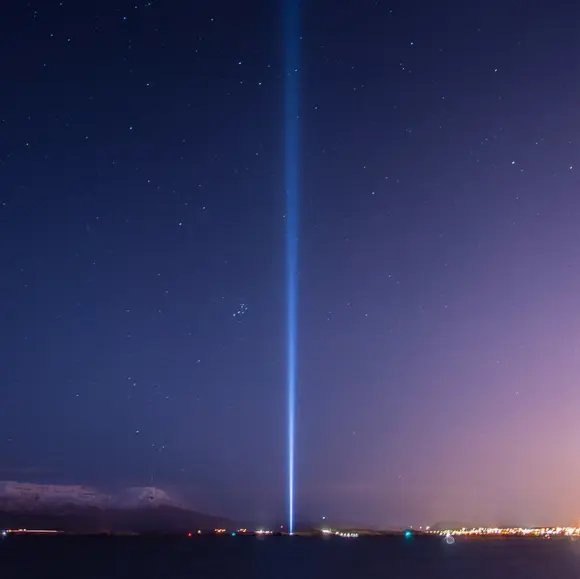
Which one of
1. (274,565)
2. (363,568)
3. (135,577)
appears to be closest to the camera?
(135,577)

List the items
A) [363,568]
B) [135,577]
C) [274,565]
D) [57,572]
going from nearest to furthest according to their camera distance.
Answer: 1. [135,577]
2. [57,572]
3. [363,568]
4. [274,565]

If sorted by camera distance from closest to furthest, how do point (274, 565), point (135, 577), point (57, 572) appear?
point (135, 577) → point (57, 572) → point (274, 565)

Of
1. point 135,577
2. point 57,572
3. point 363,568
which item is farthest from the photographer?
point 363,568

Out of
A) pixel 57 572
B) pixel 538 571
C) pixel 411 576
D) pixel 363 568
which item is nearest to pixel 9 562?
pixel 57 572

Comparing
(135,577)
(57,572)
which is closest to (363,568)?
(135,577)

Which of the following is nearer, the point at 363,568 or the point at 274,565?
the point at 363,568

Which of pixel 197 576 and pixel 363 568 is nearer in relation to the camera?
pixel 197 576

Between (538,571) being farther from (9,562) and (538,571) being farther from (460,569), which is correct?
(9,562)

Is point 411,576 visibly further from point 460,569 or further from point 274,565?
point 274,565
